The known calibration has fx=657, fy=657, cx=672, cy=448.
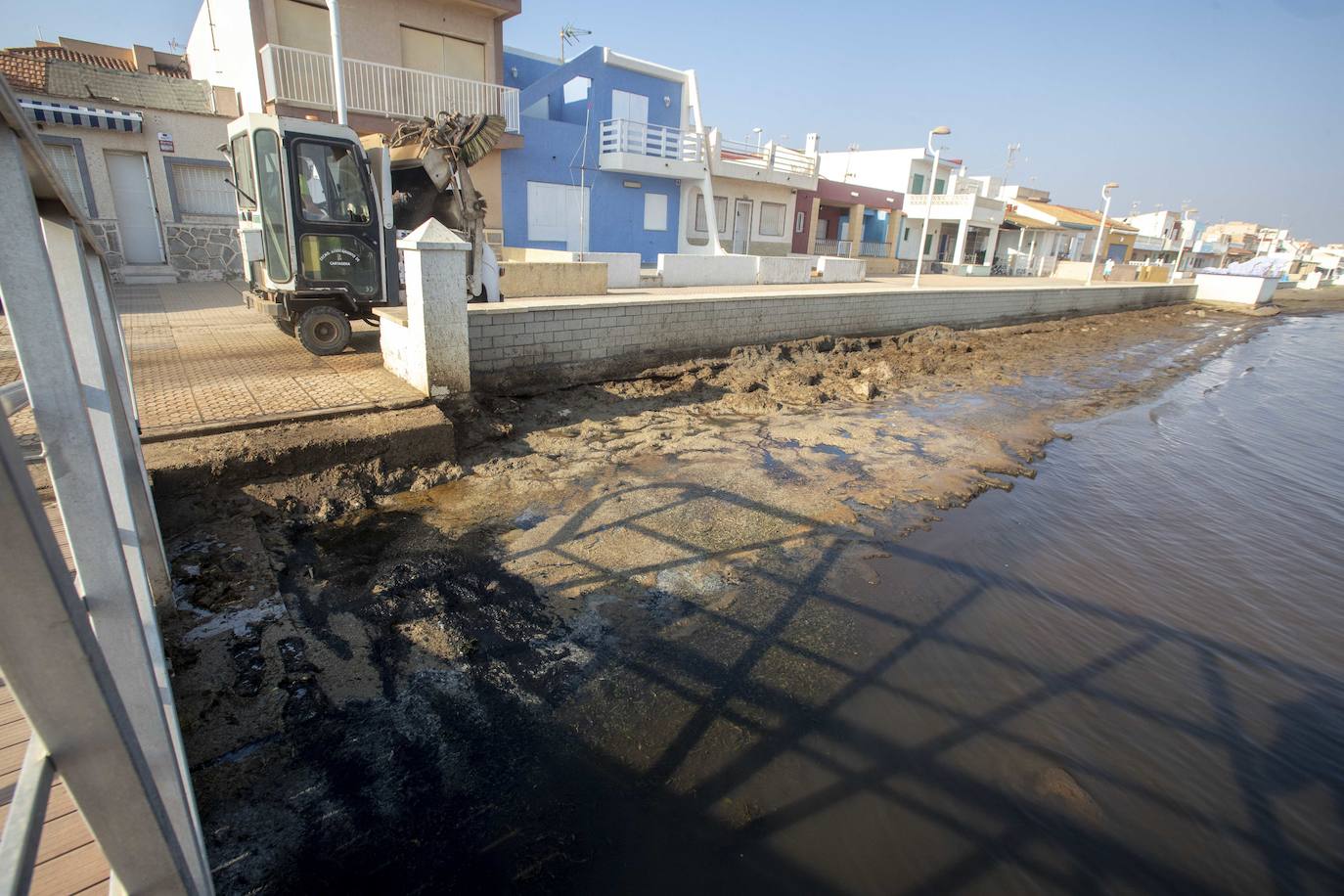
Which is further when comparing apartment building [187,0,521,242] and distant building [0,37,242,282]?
apartment building [187,0,521,242]

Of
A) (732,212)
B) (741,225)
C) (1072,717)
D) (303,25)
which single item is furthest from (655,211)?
(1072,717)

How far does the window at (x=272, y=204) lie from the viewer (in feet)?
25.1

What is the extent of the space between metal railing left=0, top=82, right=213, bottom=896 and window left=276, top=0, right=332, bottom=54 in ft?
A: 52.1

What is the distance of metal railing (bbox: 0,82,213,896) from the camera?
39.2 inches

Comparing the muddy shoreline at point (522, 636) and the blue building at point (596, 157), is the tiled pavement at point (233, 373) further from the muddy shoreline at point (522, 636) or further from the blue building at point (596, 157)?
the blue building at point (596, 157)

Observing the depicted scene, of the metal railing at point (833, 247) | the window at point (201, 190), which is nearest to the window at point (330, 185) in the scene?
the window at point (201, 190)

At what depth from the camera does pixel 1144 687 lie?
436 centimetres

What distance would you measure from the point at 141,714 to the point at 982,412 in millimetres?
11199

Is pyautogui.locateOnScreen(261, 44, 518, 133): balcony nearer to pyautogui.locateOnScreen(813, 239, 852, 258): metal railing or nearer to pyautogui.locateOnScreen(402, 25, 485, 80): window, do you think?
pyautogui.locateOnScreen(402, 25, 485, 80): window

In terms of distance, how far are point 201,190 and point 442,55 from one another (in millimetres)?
6516

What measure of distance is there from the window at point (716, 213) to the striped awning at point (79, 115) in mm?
15203

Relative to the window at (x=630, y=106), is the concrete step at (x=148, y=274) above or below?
below

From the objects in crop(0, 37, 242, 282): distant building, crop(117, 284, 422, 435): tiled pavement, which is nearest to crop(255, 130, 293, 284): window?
crop(117, 284, 422, 435): tiled pavement

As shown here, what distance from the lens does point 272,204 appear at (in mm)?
7828
